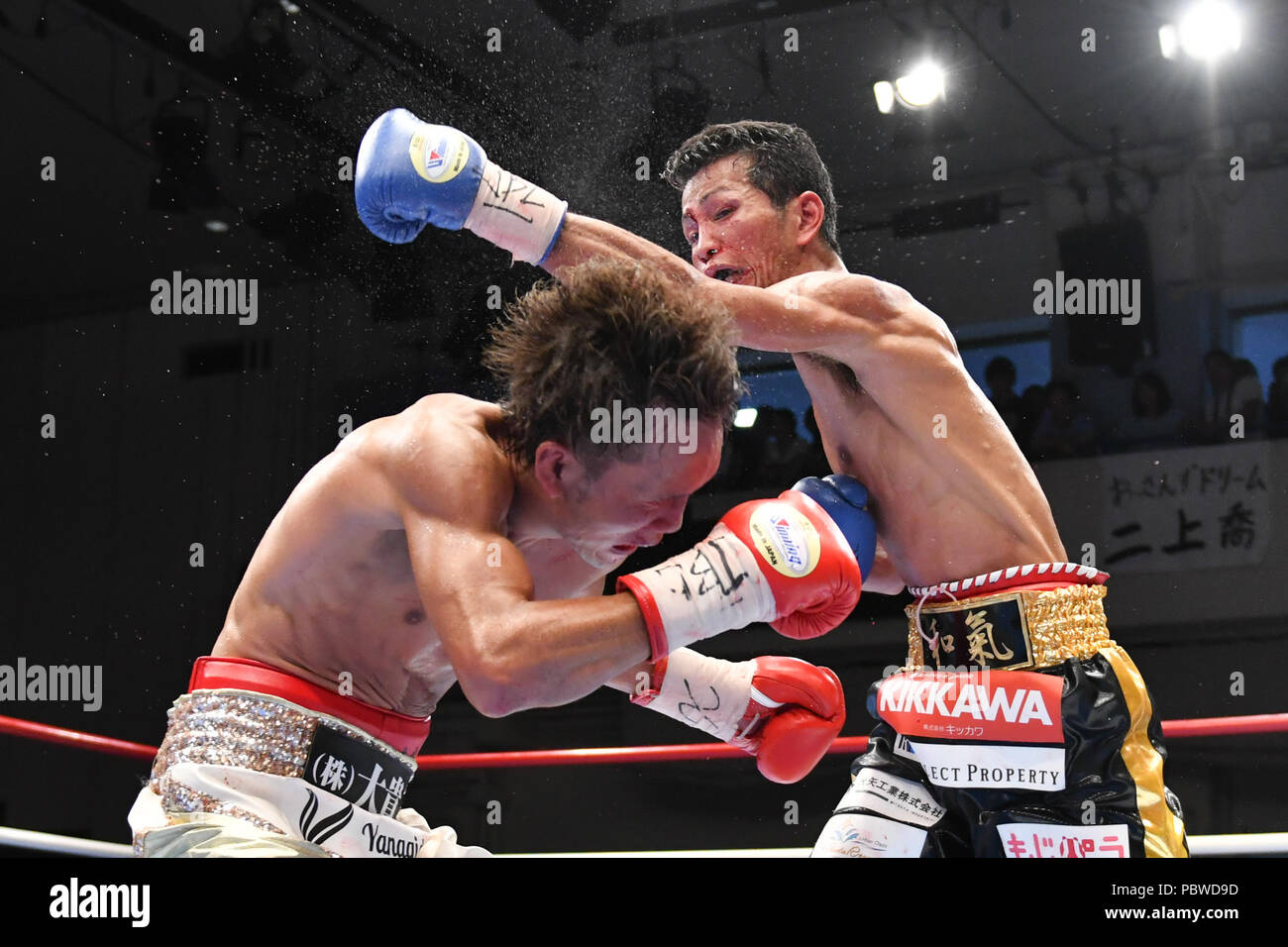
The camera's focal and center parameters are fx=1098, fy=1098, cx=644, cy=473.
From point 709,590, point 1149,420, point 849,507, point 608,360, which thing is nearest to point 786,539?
point 709,590

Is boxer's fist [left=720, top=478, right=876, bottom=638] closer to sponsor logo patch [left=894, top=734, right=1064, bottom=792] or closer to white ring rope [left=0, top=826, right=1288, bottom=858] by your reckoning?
sponsor logo patch [left=894, top=734, right=1064, bottom=792]

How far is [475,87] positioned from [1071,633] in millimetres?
4648

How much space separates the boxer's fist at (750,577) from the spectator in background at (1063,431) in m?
4.02

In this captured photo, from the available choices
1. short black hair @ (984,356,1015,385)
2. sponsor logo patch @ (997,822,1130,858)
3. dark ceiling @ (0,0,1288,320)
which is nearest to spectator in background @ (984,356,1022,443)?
short black hair @ (984,356,1015,385)

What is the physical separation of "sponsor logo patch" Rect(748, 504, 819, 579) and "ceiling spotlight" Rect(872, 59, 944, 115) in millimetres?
4537

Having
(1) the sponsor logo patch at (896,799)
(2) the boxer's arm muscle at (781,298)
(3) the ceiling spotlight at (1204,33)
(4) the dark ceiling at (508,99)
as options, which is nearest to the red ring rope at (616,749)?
(1) the sponsor logo patch at (896,799)

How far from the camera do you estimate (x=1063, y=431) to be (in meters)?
5.14

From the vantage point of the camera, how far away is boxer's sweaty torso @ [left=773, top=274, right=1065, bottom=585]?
1.79 m

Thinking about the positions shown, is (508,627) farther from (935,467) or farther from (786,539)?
(935,467)

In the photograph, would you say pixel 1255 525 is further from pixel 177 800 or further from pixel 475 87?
pixel 177 800

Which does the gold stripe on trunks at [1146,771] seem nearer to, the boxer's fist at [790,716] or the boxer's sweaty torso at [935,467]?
the boxer's sweaty torso at [935,467]

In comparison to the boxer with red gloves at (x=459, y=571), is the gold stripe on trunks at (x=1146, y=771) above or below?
below

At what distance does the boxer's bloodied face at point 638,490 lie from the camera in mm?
1302

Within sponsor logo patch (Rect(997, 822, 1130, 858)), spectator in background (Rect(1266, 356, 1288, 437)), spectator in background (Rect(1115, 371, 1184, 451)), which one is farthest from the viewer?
spectator in background (Rect(1115, 371, 1184, 451))
